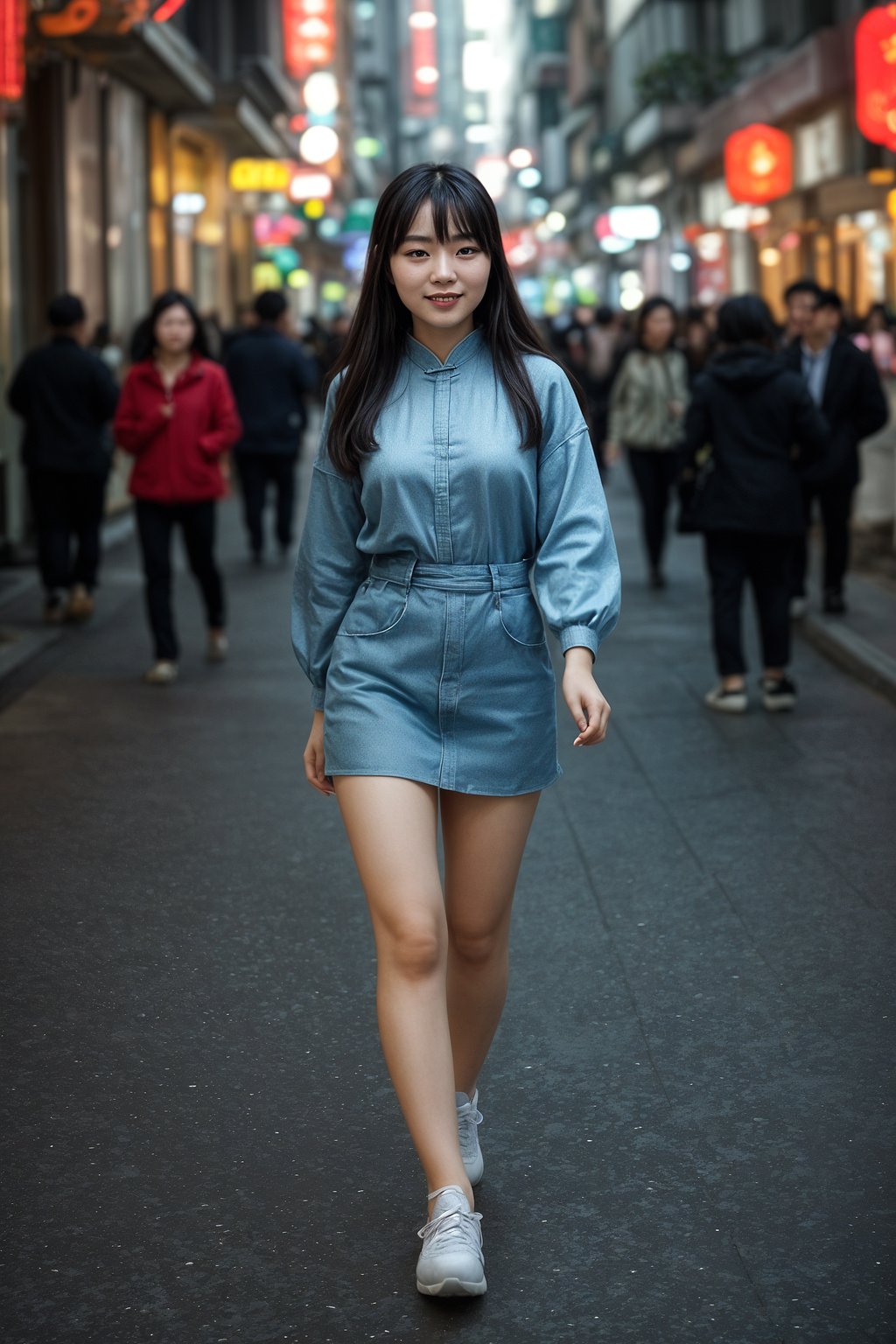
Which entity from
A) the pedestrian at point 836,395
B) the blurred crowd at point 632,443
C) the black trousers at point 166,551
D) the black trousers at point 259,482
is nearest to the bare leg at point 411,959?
the blurred crowd at point 632,443

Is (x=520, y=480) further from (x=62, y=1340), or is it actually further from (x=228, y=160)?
(x=228, y=160)

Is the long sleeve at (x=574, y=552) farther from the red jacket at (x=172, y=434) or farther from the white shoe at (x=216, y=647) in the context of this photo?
the white shoe at (x=216, y=647)

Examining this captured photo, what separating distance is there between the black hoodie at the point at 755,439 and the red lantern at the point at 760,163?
19.8 m

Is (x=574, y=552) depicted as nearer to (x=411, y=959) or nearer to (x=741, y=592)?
(x=411, y=959)

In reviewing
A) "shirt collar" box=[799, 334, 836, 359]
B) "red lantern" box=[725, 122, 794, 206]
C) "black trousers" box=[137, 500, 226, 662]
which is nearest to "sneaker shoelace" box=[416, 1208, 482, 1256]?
"black trousers" box=[137, 500, 226, 662]

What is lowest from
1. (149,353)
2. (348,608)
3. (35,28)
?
(348,608)

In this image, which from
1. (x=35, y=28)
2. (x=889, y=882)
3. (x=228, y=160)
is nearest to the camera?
(x=889, y=882)

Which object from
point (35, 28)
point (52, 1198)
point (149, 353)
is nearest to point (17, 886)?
point (52, 1198)

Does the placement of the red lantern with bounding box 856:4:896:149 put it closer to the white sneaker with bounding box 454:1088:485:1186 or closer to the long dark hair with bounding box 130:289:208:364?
the long dark hair with bounding box 130:289:208:364

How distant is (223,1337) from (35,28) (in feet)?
44.1

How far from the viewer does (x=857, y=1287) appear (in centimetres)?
345

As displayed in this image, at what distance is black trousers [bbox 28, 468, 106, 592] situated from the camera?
39.2 ft

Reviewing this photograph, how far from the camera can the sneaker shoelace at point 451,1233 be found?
11.2ft

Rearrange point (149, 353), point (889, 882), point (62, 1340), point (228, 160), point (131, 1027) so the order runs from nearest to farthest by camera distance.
Result: 1. point (62, 1340)
2. point (131, 1027)
3. point (889, 882)
4. point (149, 353)
5. point (228, 160)
